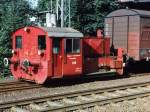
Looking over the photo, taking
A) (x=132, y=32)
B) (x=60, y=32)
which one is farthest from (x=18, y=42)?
(x=132, y=32)

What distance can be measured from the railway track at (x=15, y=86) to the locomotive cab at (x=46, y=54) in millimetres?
290

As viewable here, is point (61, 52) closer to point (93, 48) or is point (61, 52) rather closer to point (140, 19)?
point (93, 48)

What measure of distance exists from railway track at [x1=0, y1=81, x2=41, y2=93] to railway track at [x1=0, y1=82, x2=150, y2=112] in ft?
8.48

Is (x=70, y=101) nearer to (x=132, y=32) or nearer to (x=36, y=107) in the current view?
(x=36, y=107)

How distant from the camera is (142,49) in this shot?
→ 64.2 ft

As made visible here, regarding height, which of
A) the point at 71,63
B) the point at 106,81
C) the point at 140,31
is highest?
the point at 140,31

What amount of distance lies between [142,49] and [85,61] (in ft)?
13.4

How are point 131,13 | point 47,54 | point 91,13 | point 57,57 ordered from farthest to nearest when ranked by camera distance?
point 91,13 → point 131,13 → point 57,57 → point 47,54

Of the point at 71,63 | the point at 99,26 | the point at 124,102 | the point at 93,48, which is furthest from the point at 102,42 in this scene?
the point at 99,26

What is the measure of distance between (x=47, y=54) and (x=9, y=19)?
11.9 m

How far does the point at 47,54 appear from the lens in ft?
47.8

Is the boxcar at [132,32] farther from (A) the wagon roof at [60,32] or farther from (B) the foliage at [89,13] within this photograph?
(B) the foliage at [89,13]

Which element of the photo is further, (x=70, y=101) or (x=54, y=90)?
(x=54, y=90)

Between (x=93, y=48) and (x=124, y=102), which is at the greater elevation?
(x=93, y=48)
